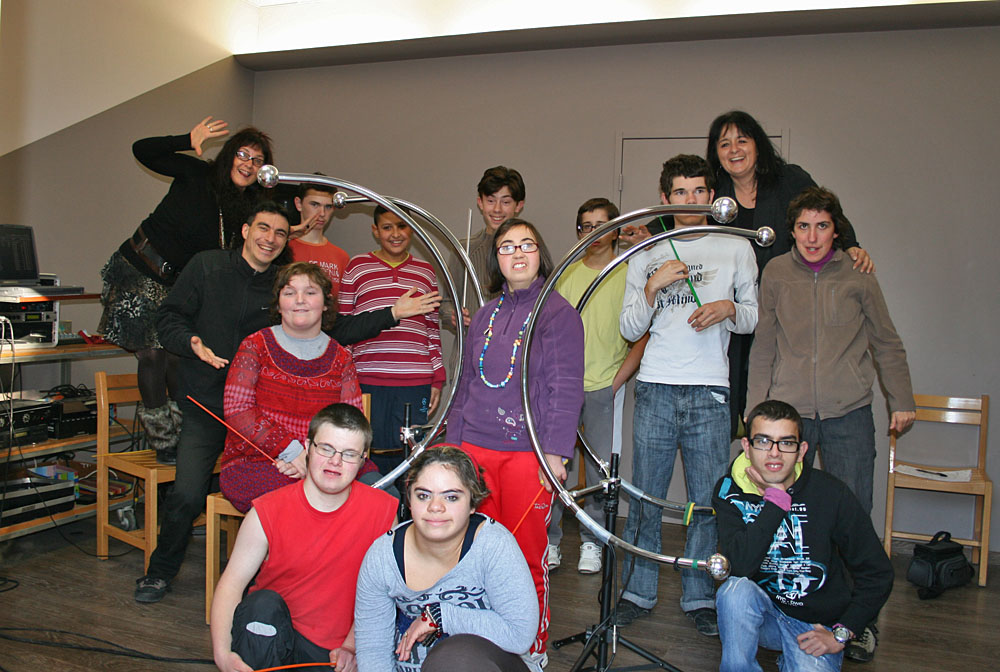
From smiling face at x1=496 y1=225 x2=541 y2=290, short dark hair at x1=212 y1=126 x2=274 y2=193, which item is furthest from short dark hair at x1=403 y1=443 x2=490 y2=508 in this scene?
short dark hair at x1=212 y1=126 x2=274 y2=193

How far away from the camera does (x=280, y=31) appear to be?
5285mm

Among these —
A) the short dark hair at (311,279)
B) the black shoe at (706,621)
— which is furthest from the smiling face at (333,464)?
the black shoe at (706,621)

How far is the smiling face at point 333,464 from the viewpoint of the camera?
7.25 ft

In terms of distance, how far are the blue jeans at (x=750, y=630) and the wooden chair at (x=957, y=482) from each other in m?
1.84

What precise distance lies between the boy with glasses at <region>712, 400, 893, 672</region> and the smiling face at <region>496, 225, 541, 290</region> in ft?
2.70

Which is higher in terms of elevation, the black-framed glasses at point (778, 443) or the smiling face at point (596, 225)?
the smiling face at point (596, 225)

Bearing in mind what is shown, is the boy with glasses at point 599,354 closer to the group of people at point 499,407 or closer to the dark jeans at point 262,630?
the group of people at point 499,407

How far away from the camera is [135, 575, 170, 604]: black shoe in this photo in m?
3.23

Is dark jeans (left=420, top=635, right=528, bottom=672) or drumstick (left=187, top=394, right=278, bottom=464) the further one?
drumstick (left=187, top=394, right=278, bottom=464)

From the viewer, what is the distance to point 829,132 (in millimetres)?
4406

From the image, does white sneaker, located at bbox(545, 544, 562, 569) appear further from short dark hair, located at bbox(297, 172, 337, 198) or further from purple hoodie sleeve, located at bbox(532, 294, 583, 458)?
short dark hair, located at bbox(297, 172, 337, 198)

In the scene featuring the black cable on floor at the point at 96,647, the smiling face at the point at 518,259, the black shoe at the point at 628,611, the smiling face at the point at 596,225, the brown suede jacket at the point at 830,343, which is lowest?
the black cable on floor at the point at 96,647

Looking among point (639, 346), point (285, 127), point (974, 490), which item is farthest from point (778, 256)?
point (285, 127)

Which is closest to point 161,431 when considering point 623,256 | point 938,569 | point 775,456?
point 623,256
